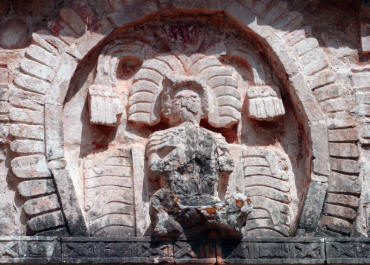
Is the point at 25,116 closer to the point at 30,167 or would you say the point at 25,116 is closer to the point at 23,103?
the point at 23,103

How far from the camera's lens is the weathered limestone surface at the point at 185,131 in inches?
328

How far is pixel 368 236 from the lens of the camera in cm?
879

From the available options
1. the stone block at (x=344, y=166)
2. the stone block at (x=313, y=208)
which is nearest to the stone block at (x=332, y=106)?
the stone block at (x=344, y=166)

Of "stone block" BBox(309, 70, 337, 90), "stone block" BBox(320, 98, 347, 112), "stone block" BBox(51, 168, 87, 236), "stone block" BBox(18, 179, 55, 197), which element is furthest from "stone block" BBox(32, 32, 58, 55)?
"stone block" BBox(320, 98, 347, 112)

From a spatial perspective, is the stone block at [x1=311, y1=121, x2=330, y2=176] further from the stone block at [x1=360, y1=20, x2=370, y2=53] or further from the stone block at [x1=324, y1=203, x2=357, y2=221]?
the stone block at [x1=360, y1=20, x2=370, y2=53]

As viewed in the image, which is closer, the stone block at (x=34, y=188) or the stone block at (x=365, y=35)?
the stone block at (x=34, y=188)

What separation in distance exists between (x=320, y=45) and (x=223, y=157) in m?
1.58

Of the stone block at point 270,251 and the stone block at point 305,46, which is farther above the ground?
the stone block at point 305,46

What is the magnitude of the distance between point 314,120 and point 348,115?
346 mm

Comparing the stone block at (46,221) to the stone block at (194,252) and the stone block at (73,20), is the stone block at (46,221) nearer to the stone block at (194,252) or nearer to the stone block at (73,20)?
the stone block at (194,252)

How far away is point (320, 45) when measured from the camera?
9.40 metres

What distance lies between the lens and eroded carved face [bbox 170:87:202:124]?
8.95 metres

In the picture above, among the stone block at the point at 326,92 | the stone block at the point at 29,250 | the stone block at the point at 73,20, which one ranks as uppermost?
the stone block at the point at 73,20

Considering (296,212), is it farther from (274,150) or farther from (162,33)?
(162,33)
